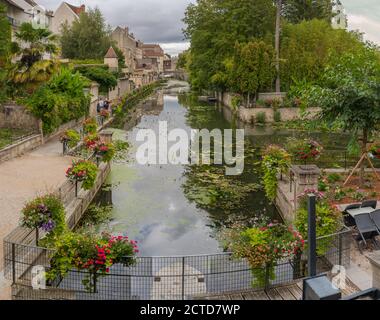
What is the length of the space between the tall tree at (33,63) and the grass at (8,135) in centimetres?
493

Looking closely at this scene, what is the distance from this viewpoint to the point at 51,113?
2756 centimetres

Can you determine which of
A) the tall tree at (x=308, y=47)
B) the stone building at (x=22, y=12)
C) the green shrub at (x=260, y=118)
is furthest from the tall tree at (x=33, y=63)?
the tall tree at (x=308, y=47)

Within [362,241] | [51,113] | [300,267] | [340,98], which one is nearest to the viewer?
[300,267]

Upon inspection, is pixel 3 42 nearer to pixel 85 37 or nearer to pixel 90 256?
pixel 90 256

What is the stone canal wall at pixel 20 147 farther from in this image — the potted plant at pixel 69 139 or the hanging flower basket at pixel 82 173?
the hanging flower basket at pixel 82 173

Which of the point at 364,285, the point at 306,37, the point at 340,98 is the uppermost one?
the point at 306,37

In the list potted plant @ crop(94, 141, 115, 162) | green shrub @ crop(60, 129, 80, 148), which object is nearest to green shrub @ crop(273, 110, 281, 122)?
green shrub @ crop(60, 129, 80, 148)

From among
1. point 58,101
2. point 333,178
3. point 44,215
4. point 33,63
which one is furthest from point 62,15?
point 44,215

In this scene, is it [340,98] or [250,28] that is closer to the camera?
[340,98]

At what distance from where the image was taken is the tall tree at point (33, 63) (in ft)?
100
